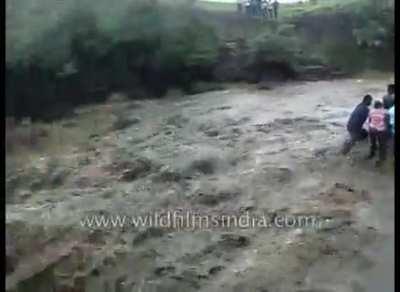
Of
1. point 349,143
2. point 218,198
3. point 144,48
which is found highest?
point 144,48

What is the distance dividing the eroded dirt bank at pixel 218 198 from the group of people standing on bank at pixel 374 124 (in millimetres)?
21

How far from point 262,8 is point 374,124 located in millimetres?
376

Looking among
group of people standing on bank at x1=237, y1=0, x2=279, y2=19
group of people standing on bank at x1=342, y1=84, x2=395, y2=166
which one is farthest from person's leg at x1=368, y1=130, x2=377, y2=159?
group of people standing on bank at x1=237, y1=0, x2=279, y2=19

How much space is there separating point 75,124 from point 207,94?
319mm

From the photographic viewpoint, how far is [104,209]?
1.58m

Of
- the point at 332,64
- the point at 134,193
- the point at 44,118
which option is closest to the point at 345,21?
the point at 332,64

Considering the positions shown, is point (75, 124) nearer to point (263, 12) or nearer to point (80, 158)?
point (80, 158)

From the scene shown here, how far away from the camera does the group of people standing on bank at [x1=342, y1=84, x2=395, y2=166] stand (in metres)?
1.55

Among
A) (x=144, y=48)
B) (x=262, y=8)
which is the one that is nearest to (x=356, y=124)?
(x=262, y=8)

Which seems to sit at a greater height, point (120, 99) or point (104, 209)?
point (120, 99)

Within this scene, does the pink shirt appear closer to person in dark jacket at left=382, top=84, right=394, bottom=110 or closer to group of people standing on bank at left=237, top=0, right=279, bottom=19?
person in dark jacket at left=382, top=84, right=394, bottom=110

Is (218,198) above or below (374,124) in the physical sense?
below

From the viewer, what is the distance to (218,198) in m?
1.56

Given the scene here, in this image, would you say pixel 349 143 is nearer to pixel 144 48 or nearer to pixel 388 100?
pixel 388 100
